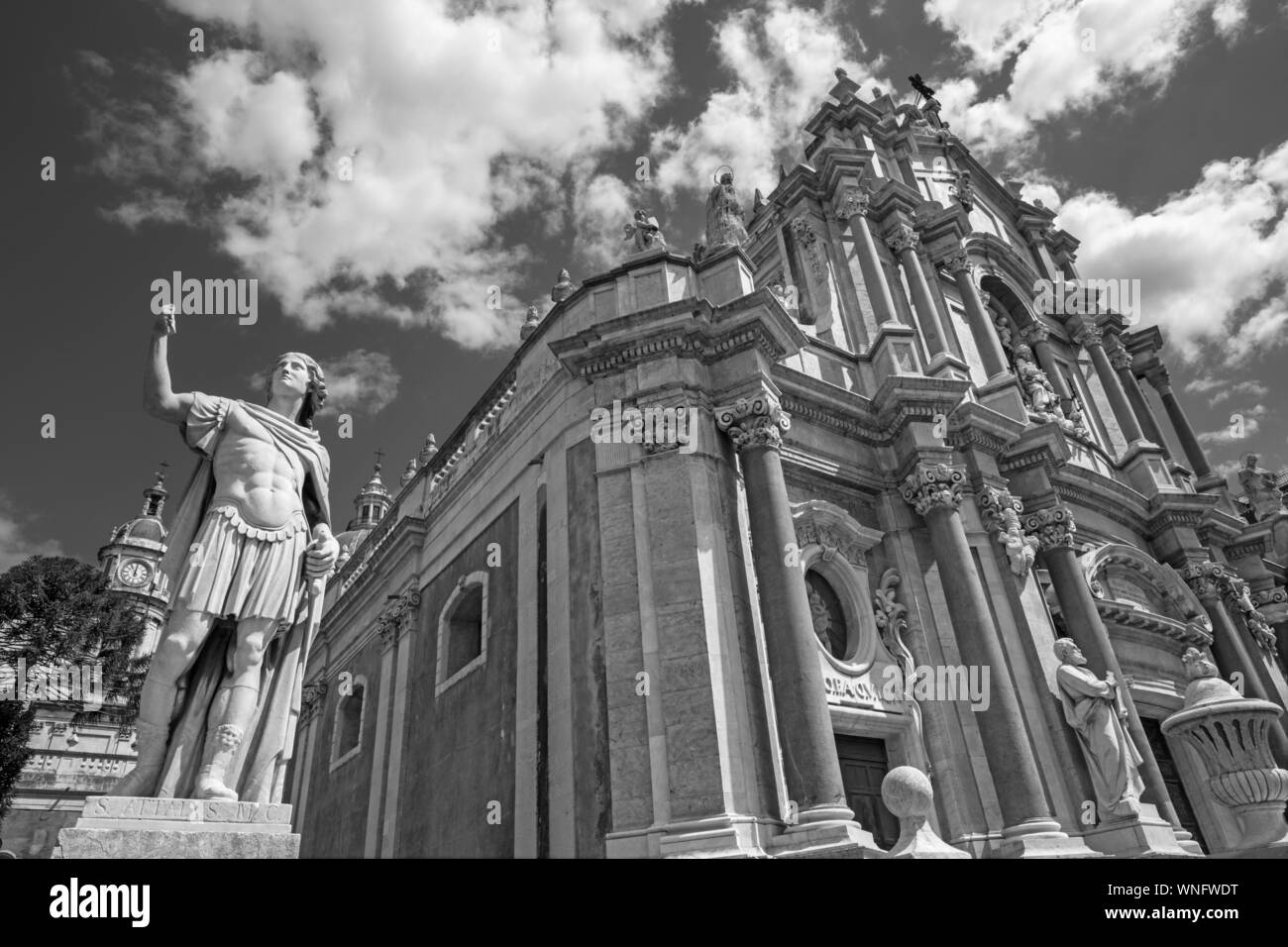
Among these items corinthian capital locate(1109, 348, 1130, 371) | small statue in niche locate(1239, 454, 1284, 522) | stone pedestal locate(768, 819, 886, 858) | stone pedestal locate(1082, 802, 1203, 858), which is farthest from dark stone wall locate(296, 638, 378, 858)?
small statue in niche locate(1239, 454, 1284, 522)

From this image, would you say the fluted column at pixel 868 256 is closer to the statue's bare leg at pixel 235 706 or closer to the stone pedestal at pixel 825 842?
the stone pedestal at pixel 825 842

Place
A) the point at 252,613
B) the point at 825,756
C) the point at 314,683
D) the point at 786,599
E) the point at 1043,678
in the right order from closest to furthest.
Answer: the point at 252,613
the point at 825,756
the point at 786,599
the point at 1043,678
the point at 314,683

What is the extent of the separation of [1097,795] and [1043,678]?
1.71 metres

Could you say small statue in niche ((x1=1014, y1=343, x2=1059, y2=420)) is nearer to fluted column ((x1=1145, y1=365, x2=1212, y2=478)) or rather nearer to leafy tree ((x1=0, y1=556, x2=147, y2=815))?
fluted column ((x1=1145, y1=365, x2=1212, y2=478))

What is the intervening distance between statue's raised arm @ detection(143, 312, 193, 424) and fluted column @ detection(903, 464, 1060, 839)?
10767mm

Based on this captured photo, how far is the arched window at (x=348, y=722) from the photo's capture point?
58.4 feet

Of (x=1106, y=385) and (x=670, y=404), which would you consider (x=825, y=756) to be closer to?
(x=670, y=404)

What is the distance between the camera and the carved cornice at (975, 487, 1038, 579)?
1330 centimetres

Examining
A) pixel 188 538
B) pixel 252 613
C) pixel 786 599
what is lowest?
pixel 252 613

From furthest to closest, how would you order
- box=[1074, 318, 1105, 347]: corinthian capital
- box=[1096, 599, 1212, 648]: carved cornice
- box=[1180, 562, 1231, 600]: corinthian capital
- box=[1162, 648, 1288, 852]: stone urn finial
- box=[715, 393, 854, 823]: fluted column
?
1. box=[1074, 318, 1105, 347]: corinthian capital
2. box=[1180, 562, 1231, 600]: corinthian capital
3. box=[1096, 599, 1212, 648]: carved cornice
4. box=[1162, 648, 1288, 852]: stone urn finial
5. box=[715, 393, 854, 823]: fluted column

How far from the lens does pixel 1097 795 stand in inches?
448

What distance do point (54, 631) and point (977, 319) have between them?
28.8 metres

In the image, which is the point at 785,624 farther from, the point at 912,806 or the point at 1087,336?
the point at 1087,336
